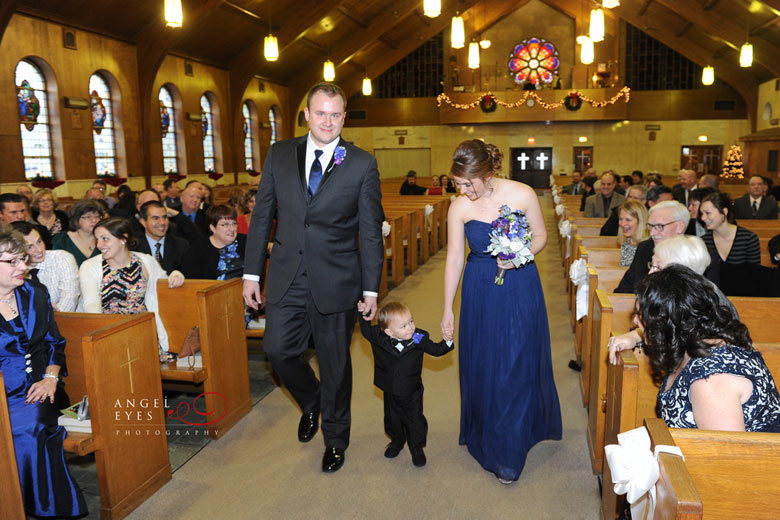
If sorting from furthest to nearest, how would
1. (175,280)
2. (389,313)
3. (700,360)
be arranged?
(175,280) → (389,313) → (700,360)

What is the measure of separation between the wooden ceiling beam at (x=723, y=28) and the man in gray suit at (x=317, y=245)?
1515cm

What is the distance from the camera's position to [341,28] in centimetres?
1766

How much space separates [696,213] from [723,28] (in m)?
12.2

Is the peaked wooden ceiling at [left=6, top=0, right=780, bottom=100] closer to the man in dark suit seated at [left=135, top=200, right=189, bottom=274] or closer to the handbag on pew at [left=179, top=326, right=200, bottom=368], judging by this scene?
the man in dark suit seated at [left=135, top=200, right=189, bottom=274]

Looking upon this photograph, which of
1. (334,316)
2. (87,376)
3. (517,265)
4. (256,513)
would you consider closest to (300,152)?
(334,316)

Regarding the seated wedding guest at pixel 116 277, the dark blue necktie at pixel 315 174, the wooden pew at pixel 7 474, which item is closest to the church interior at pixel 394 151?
the seated wedding guest at pixel 116 277

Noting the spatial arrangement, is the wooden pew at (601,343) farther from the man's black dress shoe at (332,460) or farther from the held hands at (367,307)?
the man's black dress shoe at (332,460)

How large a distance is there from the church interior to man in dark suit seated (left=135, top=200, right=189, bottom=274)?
2.94 ft

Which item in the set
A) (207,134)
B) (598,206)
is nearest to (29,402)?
(598,206)

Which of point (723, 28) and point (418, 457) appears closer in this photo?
point (418, 457)

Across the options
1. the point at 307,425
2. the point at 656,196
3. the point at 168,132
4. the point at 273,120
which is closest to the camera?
the point at 307,425

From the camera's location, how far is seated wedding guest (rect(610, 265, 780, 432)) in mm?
1660

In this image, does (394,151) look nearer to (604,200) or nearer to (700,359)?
(604,200)

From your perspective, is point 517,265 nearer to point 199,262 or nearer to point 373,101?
point 199,262
